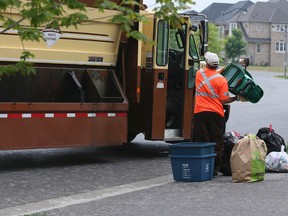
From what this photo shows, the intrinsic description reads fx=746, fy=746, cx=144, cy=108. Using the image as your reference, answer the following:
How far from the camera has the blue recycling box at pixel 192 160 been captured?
9.52m

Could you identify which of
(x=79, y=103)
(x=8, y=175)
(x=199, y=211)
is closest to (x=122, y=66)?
(x=79, y=103)

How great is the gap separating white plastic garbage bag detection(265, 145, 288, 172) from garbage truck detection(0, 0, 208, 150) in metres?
2.24

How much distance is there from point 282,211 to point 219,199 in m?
0.93

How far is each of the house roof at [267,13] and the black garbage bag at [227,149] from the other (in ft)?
368

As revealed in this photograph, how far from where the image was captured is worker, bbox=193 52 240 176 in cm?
1012

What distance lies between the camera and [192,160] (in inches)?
376

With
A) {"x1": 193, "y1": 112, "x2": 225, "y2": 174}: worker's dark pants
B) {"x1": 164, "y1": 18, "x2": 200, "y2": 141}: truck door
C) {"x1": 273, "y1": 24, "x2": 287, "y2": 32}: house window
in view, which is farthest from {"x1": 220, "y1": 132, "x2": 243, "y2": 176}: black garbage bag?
{"x1": 273, "y1": 24, "x2": 287, "y2": 32}: house window

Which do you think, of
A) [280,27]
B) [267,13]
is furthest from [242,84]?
[267,13]

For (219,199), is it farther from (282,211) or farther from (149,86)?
(149,86)

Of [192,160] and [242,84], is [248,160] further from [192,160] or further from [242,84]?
[242,84]

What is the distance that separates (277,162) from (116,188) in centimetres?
239

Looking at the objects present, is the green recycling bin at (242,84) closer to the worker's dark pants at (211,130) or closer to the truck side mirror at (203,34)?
the worker's dark pants at (211,130)

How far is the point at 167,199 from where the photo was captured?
8406 millimetres

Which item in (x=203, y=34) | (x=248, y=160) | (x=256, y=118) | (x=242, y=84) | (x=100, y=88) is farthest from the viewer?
(x=256, y=118)
